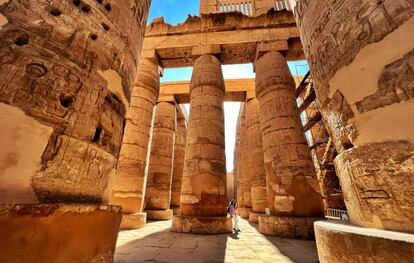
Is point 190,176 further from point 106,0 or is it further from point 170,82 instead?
point 170,82

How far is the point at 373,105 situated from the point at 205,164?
439 cm

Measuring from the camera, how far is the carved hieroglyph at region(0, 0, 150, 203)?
1268 mm

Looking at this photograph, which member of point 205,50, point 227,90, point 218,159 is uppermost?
point 227,90

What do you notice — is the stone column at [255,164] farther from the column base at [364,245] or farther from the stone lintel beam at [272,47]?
the column base at [364,245]

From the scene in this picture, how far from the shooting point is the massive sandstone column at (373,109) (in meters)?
1.27

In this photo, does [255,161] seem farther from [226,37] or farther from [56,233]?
[56,233]

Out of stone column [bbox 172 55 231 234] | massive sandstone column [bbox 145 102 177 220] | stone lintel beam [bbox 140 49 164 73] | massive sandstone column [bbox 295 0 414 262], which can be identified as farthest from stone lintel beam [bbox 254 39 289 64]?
massive sandstone column [bbox 295 0 414 262]

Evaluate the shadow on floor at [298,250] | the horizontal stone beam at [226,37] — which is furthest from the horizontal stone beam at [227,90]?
the shadow on floor at [298,250]

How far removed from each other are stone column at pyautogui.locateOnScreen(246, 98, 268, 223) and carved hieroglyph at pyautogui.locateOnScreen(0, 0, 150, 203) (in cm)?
771

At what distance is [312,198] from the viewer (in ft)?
15.9

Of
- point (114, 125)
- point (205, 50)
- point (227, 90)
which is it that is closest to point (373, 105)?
point (114, 125)

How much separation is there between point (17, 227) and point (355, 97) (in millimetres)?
2493

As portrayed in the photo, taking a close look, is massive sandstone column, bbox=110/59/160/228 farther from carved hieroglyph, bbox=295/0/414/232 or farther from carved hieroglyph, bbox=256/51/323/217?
carved hieroglyph, bbox=295/0/414/232

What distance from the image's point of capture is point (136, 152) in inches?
256
